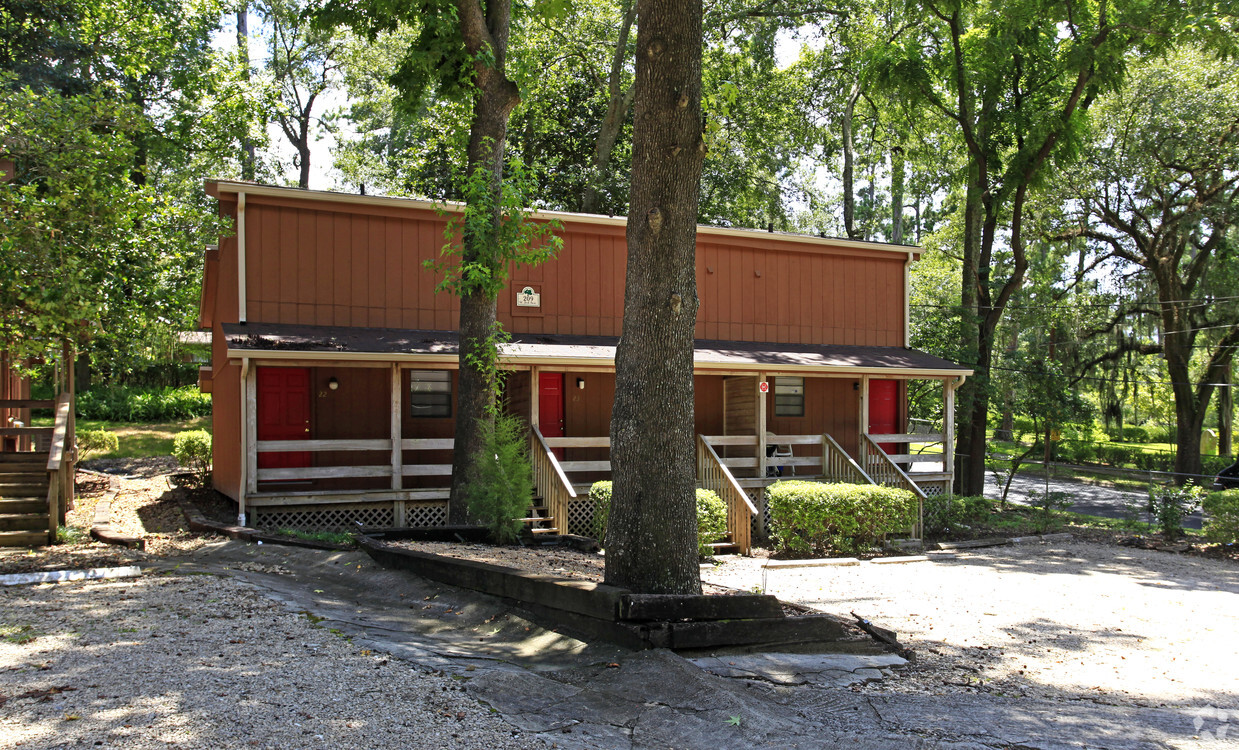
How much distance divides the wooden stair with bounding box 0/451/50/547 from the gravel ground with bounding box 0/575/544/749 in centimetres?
418

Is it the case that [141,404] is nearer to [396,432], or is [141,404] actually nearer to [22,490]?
[22,490]

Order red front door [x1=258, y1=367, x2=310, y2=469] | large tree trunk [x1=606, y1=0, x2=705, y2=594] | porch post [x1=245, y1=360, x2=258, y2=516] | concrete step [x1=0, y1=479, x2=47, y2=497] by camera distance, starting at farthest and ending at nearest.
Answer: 1. red front door [x1=258, y1=367, x2=310, y2=469]
2. porch post [x1=245, y1=360, x2=258, y2=516]
3. concrete step [x1=0, y1=479, x2=47, y2=497]
4. large tree trunk [x1=606, y1=0, x2=705, y2=594]

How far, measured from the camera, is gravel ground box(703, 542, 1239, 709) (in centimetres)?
609

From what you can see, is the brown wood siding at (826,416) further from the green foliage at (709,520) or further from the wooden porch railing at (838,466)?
the green foliage at (709,520)

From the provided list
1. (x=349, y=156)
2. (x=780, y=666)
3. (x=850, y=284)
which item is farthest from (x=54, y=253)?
(x=349, y=156)

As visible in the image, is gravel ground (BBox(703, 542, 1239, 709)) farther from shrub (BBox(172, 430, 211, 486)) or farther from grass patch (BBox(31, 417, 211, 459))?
grass patch (BBox(31, 417, 211, 459))

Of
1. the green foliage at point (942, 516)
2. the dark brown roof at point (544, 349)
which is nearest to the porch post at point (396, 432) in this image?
the dark brown roof at point (544, 349)

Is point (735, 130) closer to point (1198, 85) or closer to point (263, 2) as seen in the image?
point (1198, 85)

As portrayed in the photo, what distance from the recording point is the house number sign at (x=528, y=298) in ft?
48.2

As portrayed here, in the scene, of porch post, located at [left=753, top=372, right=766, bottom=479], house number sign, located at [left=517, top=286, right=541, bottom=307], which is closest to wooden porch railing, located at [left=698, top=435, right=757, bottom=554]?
porch post, located at [left=753, top=372, right=766, bottom=479]

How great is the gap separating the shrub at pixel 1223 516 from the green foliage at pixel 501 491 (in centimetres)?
1145

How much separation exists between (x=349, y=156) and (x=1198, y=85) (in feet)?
86.2

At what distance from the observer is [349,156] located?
3053 cm

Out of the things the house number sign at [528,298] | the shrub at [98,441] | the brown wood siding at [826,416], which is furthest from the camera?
the shrub at [98,441]
